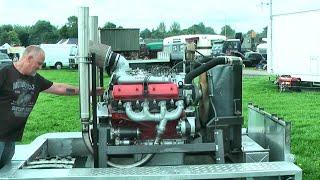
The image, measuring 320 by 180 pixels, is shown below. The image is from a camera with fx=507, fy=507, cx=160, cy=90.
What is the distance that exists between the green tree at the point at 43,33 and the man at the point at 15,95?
6295cm

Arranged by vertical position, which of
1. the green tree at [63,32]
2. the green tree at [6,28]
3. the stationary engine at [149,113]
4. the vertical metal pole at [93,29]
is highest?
the green tree at [6,28]

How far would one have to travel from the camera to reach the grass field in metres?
7.11

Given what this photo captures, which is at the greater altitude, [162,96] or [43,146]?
[162,96]

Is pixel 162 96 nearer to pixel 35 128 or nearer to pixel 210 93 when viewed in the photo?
pixel 210 93

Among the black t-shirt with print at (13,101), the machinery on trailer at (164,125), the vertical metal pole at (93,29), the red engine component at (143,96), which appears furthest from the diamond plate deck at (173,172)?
the vertical metal pole at (93,29)

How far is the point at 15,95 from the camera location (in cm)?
423

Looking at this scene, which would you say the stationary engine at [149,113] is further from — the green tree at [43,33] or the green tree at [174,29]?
the green tree at [43,33]

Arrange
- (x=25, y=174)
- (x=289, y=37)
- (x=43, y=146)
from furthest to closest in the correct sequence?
1. (x=289, y=37)
2. (x=43, y=146)
3. (x=25, y=174)

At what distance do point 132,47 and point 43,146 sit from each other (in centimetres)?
229

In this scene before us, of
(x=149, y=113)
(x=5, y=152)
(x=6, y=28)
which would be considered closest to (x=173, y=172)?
(x=149, y=113)

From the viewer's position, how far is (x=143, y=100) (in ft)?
15.6

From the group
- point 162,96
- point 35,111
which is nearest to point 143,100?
point 162,96

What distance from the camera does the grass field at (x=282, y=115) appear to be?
711 centimetres

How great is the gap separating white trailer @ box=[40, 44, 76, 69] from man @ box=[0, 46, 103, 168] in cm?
3805
